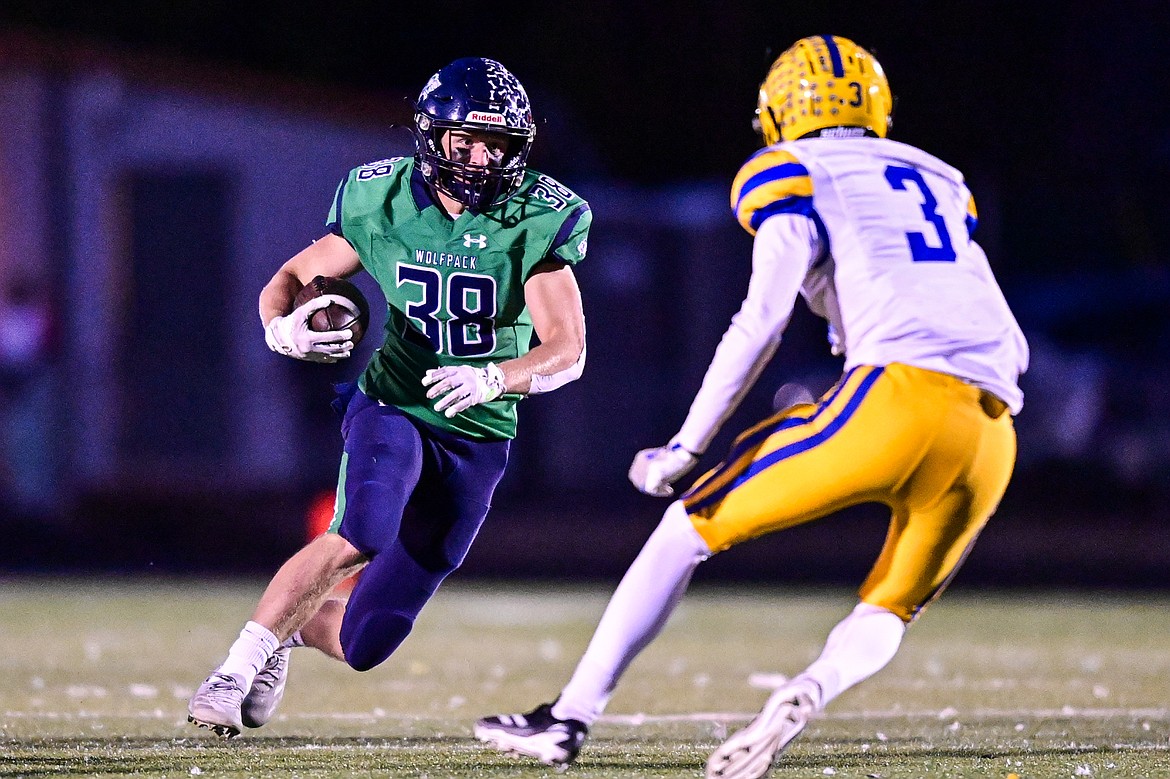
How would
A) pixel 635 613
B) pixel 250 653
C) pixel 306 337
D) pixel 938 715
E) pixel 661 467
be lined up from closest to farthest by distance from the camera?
pixel 661 467, pixel 635 613, pixel 250 653, pixel 306 337, pixel 938 715

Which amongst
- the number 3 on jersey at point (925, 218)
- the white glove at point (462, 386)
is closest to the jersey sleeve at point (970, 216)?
the number 3 on jersey at point (925, 218)

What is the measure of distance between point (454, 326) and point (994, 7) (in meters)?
17.1

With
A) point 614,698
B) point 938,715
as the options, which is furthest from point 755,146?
point 938,715

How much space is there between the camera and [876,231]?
4223 millimetres

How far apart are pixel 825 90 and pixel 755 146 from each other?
18664 millimetres

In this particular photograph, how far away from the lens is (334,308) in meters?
5.05

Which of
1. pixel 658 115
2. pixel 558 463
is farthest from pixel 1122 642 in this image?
pixel 658 115

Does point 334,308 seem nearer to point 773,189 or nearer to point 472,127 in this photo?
point 472,127

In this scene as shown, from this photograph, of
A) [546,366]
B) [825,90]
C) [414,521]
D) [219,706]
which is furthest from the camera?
[414,521]

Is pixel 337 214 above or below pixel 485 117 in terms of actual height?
below

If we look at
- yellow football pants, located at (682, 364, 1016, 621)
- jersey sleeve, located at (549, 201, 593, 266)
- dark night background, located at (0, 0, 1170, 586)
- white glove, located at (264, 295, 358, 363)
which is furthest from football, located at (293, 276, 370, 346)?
dark night background, located at (0, 0, 1170, 586)

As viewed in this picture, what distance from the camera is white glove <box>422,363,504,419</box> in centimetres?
482

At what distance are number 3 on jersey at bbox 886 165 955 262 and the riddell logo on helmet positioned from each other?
1.22m

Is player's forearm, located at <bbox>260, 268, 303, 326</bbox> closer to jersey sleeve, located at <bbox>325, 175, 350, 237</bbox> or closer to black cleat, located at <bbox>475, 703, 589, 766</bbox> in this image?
jersey sleeve, located at <bbox>325, 175, 350, 237</bbox>
